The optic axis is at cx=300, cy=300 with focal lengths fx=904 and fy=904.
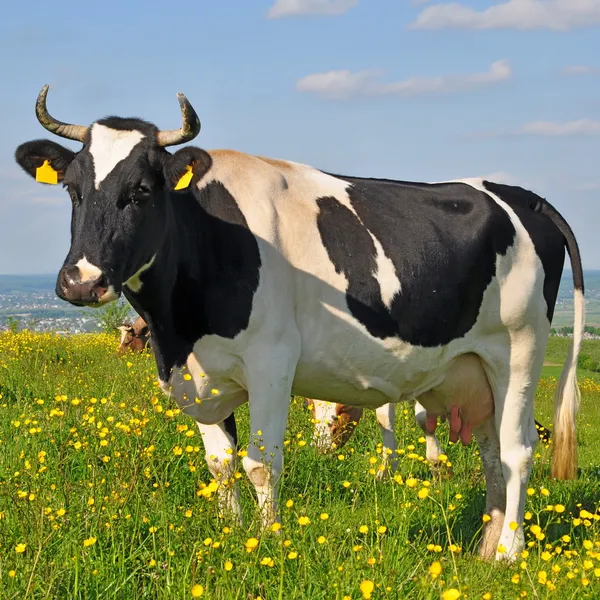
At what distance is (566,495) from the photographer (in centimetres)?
782

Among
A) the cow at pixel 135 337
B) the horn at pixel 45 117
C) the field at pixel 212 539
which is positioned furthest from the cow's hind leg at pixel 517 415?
the cow at pixel 135 337

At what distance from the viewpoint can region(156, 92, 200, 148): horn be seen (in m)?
5.57

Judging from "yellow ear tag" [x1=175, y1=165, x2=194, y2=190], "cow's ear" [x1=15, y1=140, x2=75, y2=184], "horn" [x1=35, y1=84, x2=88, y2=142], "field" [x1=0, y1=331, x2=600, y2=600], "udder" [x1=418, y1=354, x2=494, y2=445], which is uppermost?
"horn" [x1=35, y1=84, x2=88, y2=142]

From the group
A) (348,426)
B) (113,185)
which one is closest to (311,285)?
(113,185)

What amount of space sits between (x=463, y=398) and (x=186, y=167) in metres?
2.91

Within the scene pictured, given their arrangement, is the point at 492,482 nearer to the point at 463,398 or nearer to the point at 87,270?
the point at 463,398

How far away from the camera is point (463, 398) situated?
23.2 feet

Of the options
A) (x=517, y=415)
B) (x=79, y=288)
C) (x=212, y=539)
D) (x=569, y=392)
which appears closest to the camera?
(x=212, y=539)

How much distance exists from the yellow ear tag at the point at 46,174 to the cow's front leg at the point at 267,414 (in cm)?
181

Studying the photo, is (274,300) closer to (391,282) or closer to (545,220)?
(391,282)

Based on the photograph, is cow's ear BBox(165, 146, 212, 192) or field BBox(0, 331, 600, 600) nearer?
field BBox(0, 331, 600, 600)

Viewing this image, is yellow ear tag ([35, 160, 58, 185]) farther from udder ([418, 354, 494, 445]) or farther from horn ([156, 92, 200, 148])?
udder ([418, 354, 494, 445])

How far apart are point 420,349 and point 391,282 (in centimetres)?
54

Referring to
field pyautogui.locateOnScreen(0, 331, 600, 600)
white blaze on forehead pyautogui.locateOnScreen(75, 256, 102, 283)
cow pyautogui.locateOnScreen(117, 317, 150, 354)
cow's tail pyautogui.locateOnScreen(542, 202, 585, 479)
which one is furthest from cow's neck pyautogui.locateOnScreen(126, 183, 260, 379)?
cow pyautogui.locateOnScreen(117, 317, 150, 354)
